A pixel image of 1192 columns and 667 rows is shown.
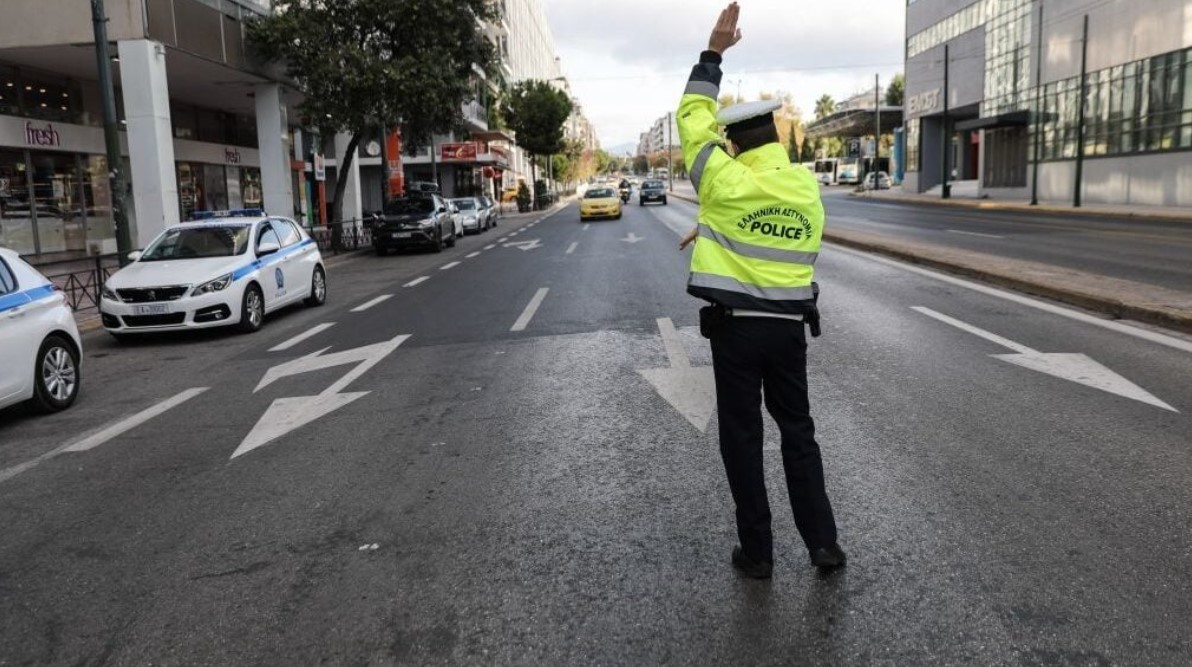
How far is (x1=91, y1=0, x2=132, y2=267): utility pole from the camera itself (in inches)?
578

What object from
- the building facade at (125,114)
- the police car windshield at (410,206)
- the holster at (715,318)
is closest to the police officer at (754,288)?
the holster at (715,318)

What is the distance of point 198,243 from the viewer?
39.4ft

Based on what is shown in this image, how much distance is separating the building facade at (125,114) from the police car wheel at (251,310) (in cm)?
546

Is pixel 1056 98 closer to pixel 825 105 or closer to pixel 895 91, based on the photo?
pixel 895 91

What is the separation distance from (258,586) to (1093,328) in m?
8.30

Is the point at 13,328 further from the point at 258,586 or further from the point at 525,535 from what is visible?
the point at 525,535

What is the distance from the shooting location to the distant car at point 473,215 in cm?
3522

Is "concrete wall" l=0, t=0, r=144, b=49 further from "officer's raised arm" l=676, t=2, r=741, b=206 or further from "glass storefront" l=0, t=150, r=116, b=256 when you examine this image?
"officer's raised arm" l=676, t=2, r=741, b=206

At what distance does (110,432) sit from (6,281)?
1706 millimetres

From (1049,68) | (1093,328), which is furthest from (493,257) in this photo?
(1049,68)

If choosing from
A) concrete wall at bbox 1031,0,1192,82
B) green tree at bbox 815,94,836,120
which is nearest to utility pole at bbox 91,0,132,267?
concrete wall at bbox 1031,0,1192,82

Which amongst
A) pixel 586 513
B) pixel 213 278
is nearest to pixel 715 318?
pixel 586 513

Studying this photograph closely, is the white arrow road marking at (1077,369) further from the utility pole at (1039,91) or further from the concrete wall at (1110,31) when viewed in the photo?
the utility pole at (1039,91)

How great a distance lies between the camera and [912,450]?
5.25 m
